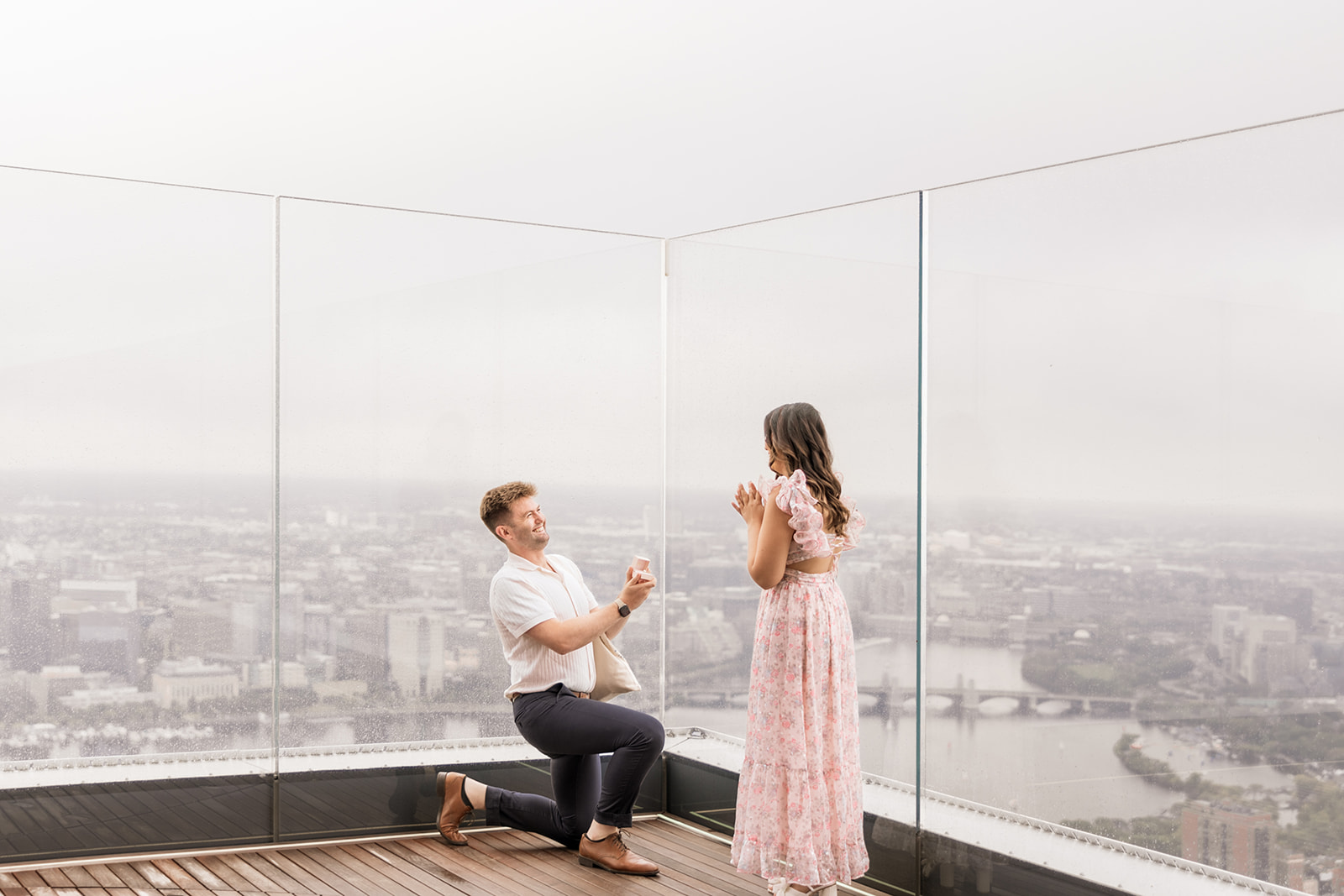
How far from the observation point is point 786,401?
445 cm

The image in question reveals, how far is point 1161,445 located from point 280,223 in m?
3.15

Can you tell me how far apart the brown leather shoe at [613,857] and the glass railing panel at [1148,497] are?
3.42ft

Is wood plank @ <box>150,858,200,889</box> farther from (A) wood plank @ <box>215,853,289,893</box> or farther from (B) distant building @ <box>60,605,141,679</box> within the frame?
(B) distant building @ <box>60,605,141,679</box>

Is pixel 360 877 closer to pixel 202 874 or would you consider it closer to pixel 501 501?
pixel 202 874

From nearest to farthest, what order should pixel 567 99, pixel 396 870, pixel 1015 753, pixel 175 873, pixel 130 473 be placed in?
1. pixel 1015 753
2. pixel 175 873
3. pixel 396 870
4. pixel 130 473
5. pixel 567 99

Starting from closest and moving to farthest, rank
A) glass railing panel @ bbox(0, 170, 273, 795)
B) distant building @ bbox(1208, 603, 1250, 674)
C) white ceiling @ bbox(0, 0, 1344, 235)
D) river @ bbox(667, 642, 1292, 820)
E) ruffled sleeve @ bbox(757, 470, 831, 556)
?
1. distant building @ bbox(1208, 603, 1250, 674)
2. river @ bbox(667, 642, 1292, 820)
3. ruffled sleeve @ bbox(757, 470, 831, 556)
4. glass railing panel @ bbox(0, 170, 273, 795)
5. white ceiling @ bbox(0, 0, 1344, 235)

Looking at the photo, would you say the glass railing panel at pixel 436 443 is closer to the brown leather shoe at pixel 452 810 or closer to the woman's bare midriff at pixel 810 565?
the brown leather shoe at pixel 452 810

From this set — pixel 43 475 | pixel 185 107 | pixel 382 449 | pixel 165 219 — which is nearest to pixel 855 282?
pixel 382 449

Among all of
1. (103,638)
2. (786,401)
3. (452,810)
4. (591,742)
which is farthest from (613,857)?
(103,638)

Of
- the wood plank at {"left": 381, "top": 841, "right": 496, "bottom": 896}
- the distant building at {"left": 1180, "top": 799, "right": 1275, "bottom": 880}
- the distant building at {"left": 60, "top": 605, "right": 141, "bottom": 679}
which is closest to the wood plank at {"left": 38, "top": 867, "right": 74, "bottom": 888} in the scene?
the distant building at {"left": 60, "top": 605, "right": 141, "bottom": 679}

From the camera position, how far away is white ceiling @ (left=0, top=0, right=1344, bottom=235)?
596 centimetres

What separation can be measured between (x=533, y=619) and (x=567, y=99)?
386 cm

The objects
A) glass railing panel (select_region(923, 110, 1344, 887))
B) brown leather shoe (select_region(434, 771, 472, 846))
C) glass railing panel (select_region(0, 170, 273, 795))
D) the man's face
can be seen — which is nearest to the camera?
glass railing panel (select_region(923, 110, 1344, 887))

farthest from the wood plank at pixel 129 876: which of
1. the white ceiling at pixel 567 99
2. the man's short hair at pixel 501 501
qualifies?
the white ceiling at pixel 567 99
